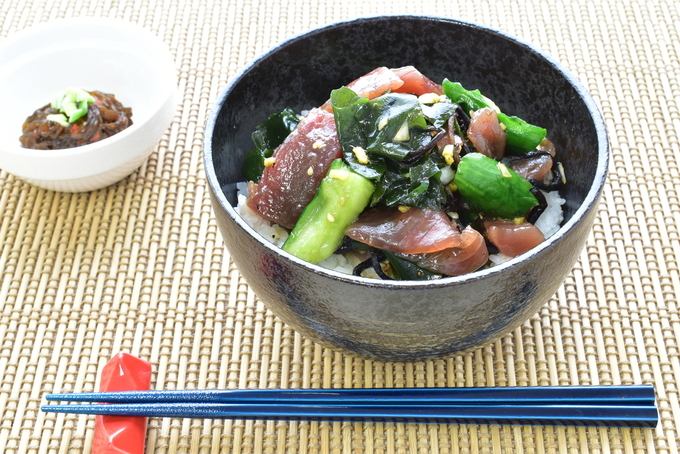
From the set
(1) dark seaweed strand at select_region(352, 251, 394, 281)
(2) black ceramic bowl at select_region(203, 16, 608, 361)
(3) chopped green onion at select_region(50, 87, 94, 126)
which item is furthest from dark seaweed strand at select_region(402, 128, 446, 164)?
(3) chopped green onion at select_region(50, 87, 94, 126)

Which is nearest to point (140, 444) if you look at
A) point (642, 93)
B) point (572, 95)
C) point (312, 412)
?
point (312, 412)

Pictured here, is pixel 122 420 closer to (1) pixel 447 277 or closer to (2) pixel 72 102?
(1) pixel 447 277

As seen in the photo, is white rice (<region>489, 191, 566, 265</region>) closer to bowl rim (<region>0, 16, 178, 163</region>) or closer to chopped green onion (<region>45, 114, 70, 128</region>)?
bowl rim (<region>0, 16, 178, 163</region>)

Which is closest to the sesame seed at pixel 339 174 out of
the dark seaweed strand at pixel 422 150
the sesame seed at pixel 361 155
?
the sesame seed at pixel 361 155

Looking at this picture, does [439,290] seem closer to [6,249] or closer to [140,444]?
[140,444]

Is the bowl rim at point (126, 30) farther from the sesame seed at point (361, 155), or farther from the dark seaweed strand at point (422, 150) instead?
the dark seaweed strand at point (422, 150)
